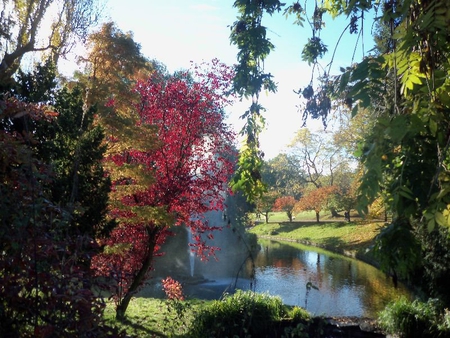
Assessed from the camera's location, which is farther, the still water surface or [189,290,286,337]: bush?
the still water surface

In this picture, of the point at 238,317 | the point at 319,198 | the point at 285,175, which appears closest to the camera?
the point at 238,317

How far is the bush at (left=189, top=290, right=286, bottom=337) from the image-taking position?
27.6 ft

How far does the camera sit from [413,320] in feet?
30.7

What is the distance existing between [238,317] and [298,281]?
1174 centimetres

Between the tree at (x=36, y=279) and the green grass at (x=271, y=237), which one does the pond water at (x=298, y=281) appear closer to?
the green grass at (x=271, y=237)

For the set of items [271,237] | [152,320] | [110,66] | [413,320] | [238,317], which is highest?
[110,66]

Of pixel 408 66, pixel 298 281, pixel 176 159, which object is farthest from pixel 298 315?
pixel 298 281

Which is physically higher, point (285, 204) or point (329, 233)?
point (285, 204)

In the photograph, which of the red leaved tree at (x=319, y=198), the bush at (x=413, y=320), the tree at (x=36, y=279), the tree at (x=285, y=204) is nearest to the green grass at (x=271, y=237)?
the tree at (x=285, y=204)

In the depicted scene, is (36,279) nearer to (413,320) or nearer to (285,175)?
(413,320)

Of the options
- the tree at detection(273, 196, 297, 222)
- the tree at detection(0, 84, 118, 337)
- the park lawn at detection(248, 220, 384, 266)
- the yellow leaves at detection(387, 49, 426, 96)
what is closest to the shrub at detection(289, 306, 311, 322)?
the tree at detection(0, 84, 118, 337)

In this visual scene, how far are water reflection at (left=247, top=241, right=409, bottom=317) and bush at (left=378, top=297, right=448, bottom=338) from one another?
65.9 inches

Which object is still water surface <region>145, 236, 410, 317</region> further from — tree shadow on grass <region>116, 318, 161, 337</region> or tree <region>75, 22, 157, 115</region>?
tree <region>75, 22, 157, 115</region>

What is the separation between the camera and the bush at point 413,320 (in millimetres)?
9172
